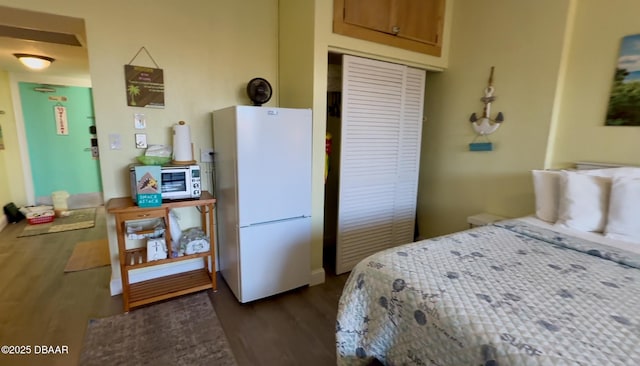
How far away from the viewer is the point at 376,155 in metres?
2.78

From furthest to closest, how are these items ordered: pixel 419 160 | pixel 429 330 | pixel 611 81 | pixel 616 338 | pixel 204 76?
1. pixel 419 160
2. pixel 204 76
3. pixel 611 81
4. pixel 429 330
5. pixel 616 338

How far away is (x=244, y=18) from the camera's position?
2588 millimetres

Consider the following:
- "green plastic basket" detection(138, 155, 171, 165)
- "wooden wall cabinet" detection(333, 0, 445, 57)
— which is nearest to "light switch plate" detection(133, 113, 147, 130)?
"green plastic basket" detection(138, 155, 171, 165)

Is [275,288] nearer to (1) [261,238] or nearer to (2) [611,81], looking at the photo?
(1) [261,238]

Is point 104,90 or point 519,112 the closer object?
point 104,90

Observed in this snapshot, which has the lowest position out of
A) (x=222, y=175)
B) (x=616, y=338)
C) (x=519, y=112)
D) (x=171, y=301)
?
(x=171, y=301)

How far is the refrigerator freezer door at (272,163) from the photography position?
2123 mm

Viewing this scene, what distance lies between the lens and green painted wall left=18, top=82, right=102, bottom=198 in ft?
15.0

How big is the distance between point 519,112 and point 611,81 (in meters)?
0.55

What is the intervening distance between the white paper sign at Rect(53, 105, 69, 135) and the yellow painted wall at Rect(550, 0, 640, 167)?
21.3ft

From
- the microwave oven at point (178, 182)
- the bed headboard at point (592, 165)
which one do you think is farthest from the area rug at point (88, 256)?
the bed headboard at point (592, 165)

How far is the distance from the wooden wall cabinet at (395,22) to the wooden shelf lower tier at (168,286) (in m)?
2.30

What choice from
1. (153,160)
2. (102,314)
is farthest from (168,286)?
(153,160)

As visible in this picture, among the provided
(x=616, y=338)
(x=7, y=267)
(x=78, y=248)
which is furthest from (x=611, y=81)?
(x=7, y=267)
